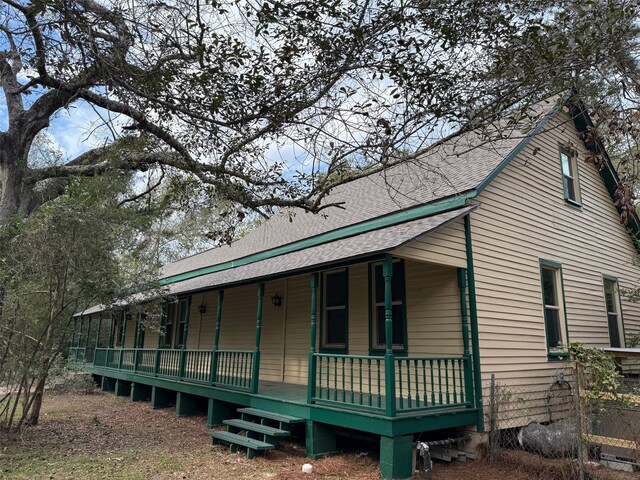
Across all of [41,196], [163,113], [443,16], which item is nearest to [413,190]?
[443,16]

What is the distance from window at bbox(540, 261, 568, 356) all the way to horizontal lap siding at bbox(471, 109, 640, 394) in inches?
7.5

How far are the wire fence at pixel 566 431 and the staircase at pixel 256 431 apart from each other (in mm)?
3182

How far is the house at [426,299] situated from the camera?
712 centimetres

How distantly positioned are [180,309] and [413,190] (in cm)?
1034

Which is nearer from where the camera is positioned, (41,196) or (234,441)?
(234,441)

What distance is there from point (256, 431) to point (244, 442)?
295mm

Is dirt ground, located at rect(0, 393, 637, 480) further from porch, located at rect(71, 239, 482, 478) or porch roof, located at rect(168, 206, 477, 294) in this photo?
porch roof, located at rect(168, 206, 477, 294)

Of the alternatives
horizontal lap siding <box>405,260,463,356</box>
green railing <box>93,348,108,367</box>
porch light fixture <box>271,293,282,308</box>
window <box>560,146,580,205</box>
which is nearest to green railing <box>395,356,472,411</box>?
horizontal lap siding <box>405,260,463,356</box>

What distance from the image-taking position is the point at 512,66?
5.61 m

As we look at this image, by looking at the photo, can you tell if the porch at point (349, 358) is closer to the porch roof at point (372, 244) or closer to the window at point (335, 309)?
the window at point (335, 309)

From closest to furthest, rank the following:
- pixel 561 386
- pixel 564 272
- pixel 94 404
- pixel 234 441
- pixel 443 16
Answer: pixel 443 16 → pixel 234 441 → pixel 561 386 → pixel 564 272 → pixel 94 404

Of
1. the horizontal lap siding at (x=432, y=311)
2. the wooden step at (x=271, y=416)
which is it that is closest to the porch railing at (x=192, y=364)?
the wooden step at (x=271, y=416)

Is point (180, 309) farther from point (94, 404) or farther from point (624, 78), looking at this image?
point (624, 78)

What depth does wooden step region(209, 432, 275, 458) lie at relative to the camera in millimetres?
7169
